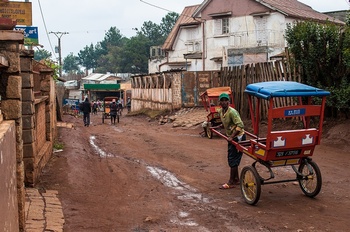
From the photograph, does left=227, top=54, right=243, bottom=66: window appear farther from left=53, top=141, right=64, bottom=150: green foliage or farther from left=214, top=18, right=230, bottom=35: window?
left=53, top=141, right=64, bottom=150: green foliage

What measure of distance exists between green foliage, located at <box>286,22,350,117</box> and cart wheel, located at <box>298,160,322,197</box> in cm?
590

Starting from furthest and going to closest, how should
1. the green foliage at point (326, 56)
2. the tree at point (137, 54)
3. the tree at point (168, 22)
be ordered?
the tree at point (168, 22) → the tree at point (137, 54) → the green foliage at point (326, 56)

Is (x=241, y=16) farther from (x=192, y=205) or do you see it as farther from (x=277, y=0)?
(x=192, y=205)

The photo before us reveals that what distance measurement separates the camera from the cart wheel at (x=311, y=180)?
274 inches

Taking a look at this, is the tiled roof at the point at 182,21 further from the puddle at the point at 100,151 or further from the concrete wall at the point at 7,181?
the concrete wall at the point at 7,181

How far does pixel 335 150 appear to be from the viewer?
456 inches

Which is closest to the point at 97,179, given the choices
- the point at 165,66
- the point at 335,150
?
the point at 335,150

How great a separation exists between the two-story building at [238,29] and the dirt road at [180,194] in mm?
16622

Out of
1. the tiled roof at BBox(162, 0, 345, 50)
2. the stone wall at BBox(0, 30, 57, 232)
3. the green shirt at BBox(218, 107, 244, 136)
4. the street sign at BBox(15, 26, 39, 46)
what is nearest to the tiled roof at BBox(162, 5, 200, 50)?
the tiled roof at BBox(162, 0, 345, 50)

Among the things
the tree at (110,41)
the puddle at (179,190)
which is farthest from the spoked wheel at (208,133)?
the tree at (110,41)

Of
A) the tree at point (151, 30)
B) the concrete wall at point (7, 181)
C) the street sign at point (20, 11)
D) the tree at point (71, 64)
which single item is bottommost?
the concrete wall at point (7, 181)

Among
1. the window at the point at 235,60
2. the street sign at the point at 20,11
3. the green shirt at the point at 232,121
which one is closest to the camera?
the green shirt at the point at 232,121

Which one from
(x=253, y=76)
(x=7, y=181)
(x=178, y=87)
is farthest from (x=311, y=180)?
(x=178, y=87)

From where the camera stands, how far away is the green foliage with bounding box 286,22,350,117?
12.5 metres
